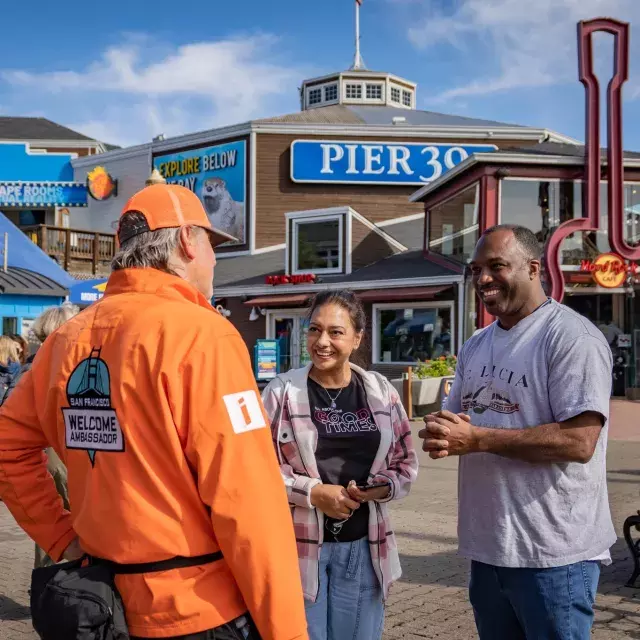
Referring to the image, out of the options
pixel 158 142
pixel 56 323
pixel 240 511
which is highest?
pixel 158 142

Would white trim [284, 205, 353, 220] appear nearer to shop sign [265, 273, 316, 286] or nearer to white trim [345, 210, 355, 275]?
white trim [345, 210, 355, 275]

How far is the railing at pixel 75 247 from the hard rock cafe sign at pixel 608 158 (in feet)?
42.0

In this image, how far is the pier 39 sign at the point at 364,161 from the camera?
29.2 metres

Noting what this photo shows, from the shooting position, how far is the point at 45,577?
83.8 inches

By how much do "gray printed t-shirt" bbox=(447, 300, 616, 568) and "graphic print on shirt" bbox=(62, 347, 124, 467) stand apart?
1.31 m

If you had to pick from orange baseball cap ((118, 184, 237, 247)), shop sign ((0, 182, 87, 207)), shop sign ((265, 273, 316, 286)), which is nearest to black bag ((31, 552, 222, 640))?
orange baseball cap ((118, 184, 237, 247))

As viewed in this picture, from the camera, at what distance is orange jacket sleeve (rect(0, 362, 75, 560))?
2.42 m

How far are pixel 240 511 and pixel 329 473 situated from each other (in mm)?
1209

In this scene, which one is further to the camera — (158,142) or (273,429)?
(158,142)

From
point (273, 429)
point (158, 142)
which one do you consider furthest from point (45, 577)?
point (158, 142)

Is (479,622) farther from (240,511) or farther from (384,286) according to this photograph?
(384,286)

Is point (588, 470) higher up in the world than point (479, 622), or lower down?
higher up

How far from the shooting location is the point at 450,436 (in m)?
2.60

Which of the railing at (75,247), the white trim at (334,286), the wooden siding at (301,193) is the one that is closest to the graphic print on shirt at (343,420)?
the white trim at (334,286)
